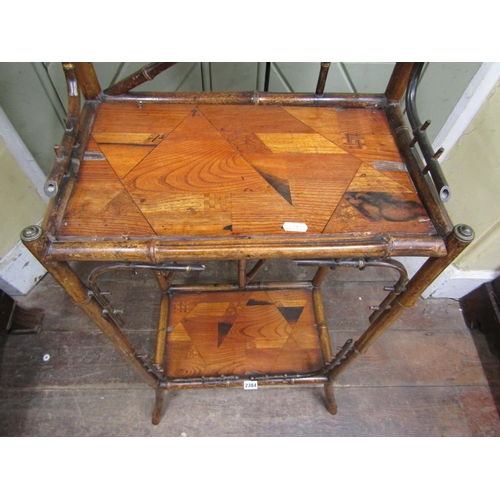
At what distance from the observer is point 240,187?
76cm

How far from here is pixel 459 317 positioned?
151 centimetres

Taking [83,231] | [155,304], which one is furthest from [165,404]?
[83,231]

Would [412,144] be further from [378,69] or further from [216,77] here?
[216,77]

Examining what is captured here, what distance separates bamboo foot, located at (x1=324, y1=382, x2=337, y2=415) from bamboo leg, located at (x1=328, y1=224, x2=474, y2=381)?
260 mm

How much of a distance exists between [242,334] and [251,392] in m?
0.23

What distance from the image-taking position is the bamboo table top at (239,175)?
0.71 meters

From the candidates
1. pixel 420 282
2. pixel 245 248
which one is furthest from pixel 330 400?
pixel 245 248

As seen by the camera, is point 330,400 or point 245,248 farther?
point 330,400

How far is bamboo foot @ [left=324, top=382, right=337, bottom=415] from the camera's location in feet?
4.09

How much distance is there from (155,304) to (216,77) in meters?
0.93

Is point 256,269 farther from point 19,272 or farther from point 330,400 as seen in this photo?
point 19,272

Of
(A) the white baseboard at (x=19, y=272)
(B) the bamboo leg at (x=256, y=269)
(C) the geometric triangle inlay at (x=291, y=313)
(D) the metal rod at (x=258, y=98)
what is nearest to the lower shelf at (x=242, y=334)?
(C) the geometric triangle inlay at (x=291, y=313)

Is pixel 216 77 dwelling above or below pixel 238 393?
above

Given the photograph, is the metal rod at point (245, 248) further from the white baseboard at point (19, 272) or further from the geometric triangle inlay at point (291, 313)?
the white baseboard at point (19, 272)
